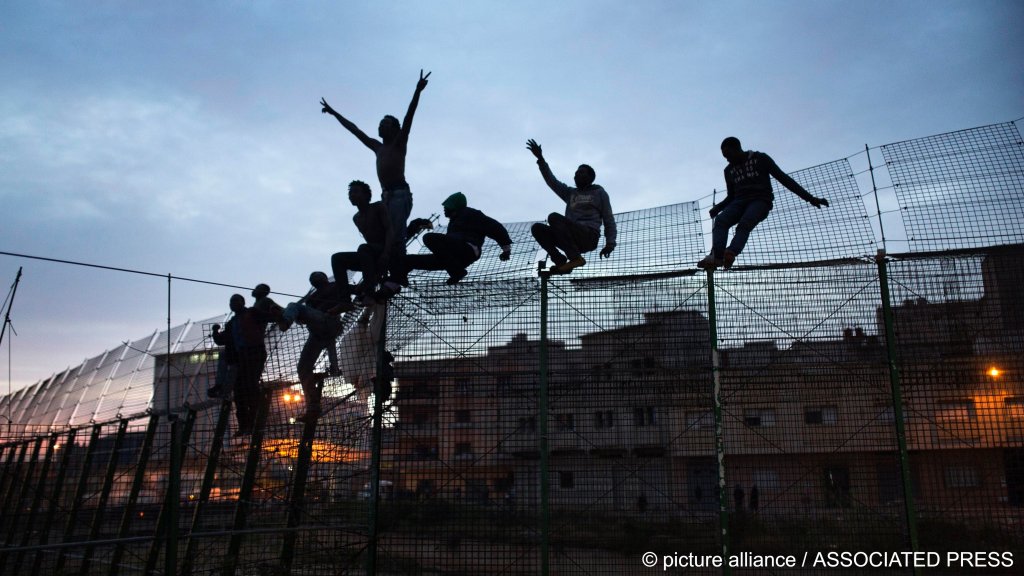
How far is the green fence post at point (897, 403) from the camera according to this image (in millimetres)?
7383

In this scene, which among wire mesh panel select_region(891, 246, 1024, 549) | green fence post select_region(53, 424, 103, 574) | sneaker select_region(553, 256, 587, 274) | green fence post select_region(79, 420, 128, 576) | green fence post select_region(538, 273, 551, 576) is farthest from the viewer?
green fence post select_region(53, 424, 103, 574)

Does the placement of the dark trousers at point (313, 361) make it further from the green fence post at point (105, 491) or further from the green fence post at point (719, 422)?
the green fence post at point (719, 422)

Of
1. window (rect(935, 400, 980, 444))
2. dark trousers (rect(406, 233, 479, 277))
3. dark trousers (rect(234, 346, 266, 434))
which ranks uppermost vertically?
dark trousers (rect(406, 233, 479, 277))

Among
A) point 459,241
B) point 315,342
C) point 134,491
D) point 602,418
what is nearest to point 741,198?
point 602,418

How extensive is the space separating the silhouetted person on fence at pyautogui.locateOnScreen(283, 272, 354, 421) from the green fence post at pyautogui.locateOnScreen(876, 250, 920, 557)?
5588 millimetres

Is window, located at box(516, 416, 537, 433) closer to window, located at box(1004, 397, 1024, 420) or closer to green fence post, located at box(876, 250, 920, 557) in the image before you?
green fence post, located at box(876, 250, 920, 557)

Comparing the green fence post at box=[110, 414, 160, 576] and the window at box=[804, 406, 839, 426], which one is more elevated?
the window at box=[804, 406, 839, 426]

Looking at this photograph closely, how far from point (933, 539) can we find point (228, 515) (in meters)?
7.93

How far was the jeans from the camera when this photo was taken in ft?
28.0

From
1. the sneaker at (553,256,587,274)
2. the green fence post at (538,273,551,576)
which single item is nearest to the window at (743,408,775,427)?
the green fence post at (538,273,551,576)

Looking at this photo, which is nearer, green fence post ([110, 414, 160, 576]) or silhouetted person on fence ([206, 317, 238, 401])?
silhouetted person on fence ([206, 317, 238, 401])

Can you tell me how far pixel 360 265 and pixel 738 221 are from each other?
4.19 meters

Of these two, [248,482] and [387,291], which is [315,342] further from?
[248,482]

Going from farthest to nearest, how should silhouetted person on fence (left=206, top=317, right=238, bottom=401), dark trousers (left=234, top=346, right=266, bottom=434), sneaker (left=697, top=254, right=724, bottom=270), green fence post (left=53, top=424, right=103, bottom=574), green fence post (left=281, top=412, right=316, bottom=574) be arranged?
green fence post (left=53, top=424, right=103, bottom=574), silhouetted person on fence (left=206, top=317, right=238, bottom=401), dark trousers (left=234, top=346, right=266, bottom=434), green fence post (left=281, top=412, right=316, bottom=574), sneaker (left=697, top=254, right=724, bottom=270)
